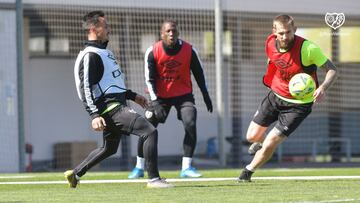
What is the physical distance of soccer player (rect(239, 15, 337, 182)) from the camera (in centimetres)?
1177

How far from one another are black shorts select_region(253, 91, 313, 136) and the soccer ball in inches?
10.9

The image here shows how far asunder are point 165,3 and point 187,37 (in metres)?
0.97

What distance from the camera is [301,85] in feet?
38.7

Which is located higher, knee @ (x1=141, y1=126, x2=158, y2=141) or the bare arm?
the bare arm

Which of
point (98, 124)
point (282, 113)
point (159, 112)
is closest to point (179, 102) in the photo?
point (159, 112)

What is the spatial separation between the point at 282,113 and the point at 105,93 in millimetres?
2244

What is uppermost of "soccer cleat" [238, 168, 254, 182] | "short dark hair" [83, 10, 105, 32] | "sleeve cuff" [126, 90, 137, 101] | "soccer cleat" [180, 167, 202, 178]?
"short dark hair" [83, 10, 105, 32]

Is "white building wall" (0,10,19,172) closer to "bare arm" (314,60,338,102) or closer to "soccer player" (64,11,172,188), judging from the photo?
"soccer player" (64,11,172,188)

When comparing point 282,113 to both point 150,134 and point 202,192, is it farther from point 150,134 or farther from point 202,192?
point 202,192

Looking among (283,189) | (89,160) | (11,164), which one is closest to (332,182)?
(283,189)

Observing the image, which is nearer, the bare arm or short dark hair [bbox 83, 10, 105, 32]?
the bare arm

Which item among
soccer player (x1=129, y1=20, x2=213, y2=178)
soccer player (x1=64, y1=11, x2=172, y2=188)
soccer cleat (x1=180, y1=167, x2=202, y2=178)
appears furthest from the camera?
soccer player (x1=129, y1=20, x2=213, y2=178)

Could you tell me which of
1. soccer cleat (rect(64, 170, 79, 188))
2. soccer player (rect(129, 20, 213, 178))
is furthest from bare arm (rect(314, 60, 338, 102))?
soccer player (rect(129, 20, 213, 178))

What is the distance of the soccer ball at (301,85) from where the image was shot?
11.8 metres
